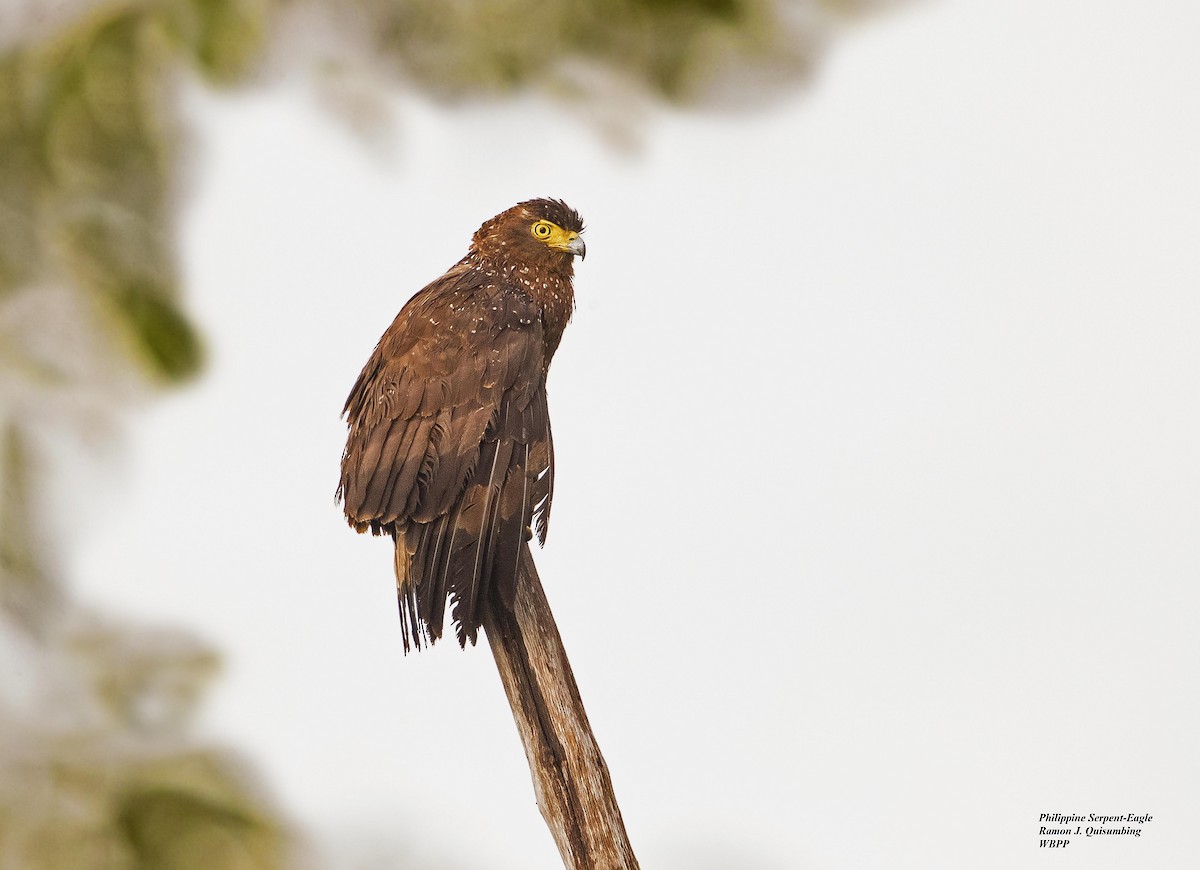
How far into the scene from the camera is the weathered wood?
1.91 m

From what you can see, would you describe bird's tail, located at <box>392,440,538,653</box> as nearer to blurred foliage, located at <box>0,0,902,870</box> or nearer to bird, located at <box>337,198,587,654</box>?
bird, located at <box>337,198,587,654</box>

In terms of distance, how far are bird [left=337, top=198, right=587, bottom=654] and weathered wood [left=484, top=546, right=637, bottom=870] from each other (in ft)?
0.19

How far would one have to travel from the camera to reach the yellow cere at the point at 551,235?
1978 mm

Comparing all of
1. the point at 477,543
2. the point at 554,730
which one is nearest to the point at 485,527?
the point at 477,543

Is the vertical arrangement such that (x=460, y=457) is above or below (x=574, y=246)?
below

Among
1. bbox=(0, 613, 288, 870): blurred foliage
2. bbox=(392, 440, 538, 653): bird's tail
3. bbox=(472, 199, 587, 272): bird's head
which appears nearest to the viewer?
bbox=(392, 440, 538, 653): bird's tail

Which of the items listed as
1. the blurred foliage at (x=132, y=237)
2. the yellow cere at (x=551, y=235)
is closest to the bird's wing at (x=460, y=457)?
the yellow cere at (x=551, y=235)

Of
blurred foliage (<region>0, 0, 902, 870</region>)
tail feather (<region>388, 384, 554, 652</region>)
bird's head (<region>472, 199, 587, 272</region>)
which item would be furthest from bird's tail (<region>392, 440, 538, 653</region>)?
blurred foliage (<region>0, 0, 902, 870</region>)

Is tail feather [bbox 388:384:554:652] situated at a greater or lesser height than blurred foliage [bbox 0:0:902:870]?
lesser

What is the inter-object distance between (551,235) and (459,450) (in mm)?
436

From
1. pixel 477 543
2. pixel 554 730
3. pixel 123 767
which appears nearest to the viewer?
pixel 477 543

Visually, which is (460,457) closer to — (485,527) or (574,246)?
(485,527)

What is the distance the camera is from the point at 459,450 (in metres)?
1.83

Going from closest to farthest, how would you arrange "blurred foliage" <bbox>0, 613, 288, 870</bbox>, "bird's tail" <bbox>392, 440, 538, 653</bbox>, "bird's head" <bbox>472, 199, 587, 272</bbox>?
"bird's tail" <bbox>392, 440, 538, 653</bbox>
"bird's head" <bbox>472, 199, 587, 272</bbox>
"blurred foliage" <bbox>0, 613, 288, 870</bbox>
